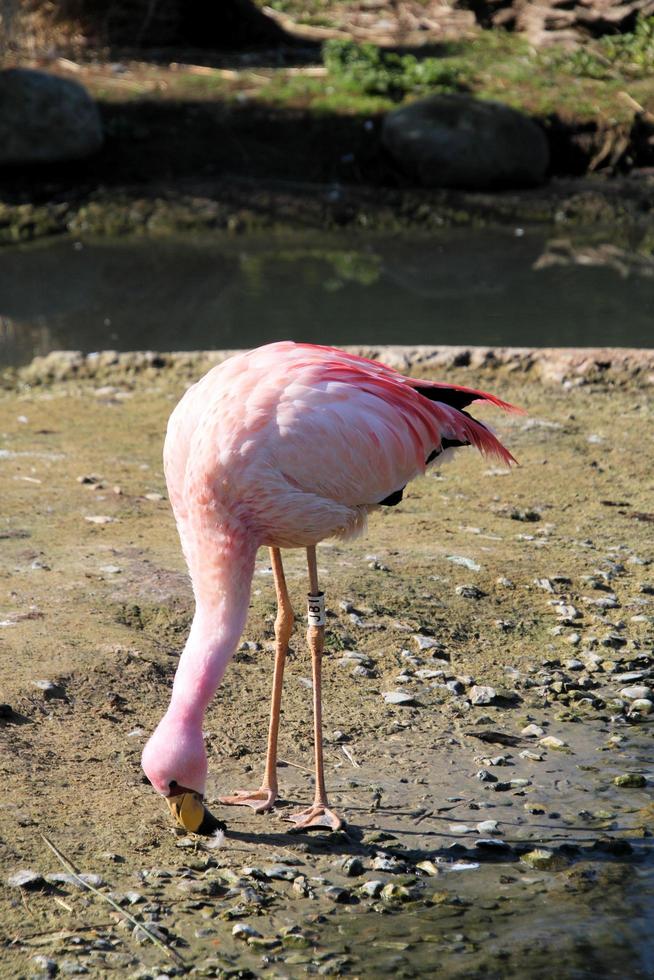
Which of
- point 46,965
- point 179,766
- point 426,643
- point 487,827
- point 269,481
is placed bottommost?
point 426,643

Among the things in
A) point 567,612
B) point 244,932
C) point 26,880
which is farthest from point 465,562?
point 26,880

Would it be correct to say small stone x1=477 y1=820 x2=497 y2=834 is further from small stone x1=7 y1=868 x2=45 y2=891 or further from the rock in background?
the rock in background

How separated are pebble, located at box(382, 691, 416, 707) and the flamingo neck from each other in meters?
0.99

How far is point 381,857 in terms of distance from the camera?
143 inches

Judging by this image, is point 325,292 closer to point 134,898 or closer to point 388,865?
point 388,865

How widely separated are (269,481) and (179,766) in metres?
0.90

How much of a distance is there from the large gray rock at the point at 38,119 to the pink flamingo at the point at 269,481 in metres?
10.8

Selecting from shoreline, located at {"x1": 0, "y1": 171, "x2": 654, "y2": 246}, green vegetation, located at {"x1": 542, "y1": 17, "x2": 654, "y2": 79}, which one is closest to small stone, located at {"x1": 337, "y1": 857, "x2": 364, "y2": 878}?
shoreline, located at {"x1": 0, "y1": 171, "x2": 654, "y2": 246}

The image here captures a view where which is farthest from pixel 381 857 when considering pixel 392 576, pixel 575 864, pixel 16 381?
pixel 16 381

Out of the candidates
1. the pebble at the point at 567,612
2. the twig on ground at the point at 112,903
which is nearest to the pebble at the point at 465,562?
the pebble at the point at 567,612

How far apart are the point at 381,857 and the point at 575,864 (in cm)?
56

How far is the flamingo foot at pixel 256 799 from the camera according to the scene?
3.93 m

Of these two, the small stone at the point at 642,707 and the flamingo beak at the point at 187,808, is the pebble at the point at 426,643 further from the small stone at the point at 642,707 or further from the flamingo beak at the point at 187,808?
the flamingo beak at the point at 187,808

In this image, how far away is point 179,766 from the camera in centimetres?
335
